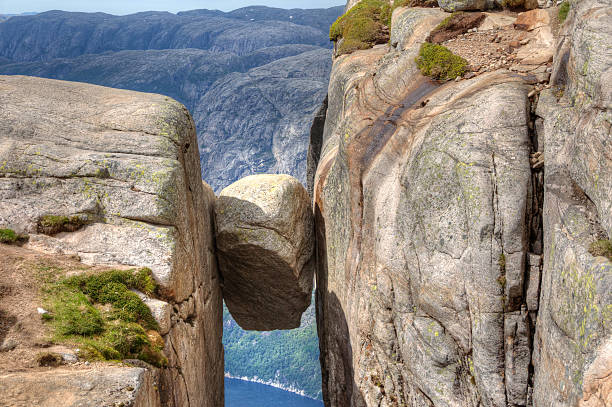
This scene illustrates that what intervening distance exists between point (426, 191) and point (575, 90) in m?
4.54

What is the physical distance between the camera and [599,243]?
30.0 ft

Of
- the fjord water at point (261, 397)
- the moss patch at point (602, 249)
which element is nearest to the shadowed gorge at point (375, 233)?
the moss patch at point (602, 249)

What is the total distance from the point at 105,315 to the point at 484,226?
960 cm

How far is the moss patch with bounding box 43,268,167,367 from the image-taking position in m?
9.05

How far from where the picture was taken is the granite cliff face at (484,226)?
975 cm

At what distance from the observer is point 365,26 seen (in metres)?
25.7

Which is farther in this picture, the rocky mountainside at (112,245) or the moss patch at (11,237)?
the moss patch at (11,237)

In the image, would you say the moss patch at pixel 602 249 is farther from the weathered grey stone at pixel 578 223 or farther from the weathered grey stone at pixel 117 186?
the weathered grey stone at pixel 117 186

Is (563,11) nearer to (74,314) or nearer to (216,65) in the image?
(74,314)

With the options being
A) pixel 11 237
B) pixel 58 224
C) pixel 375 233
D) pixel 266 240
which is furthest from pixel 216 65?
pixel 11 237

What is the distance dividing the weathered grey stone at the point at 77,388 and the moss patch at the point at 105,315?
876 millimetres

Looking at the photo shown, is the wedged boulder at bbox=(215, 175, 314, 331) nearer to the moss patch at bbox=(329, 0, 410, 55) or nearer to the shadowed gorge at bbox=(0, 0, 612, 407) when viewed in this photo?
the shadowed gorge at bbox=(0, 0, 612, 407)

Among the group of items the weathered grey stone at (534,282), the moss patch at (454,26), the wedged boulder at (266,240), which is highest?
the moss patch at (454,26)

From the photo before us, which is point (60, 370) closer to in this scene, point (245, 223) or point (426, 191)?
point (426, 191)
